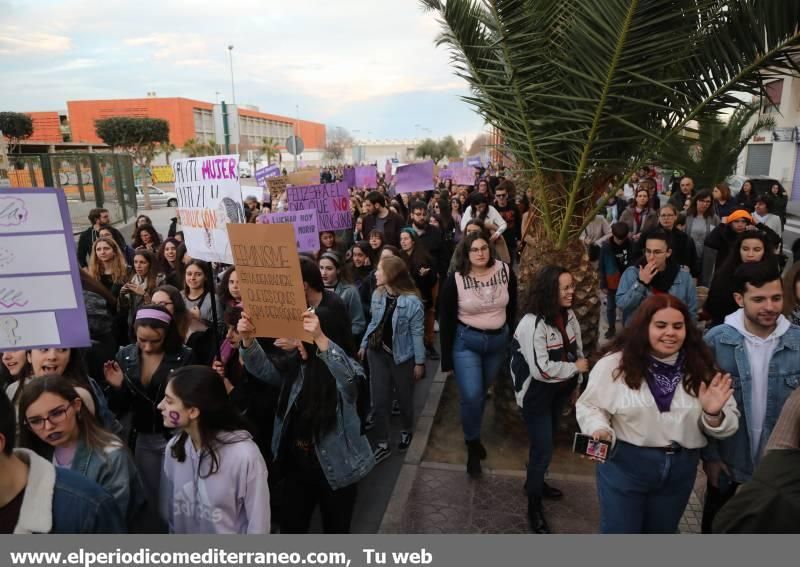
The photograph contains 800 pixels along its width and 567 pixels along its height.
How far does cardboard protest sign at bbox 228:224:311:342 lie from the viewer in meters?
2.81

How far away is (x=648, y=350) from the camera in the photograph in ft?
8.47

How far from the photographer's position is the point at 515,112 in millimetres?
4258

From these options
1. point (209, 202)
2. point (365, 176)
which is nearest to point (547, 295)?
point (209, 202)

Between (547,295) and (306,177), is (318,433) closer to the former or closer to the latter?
(547,295)

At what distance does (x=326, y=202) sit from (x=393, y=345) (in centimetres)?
321

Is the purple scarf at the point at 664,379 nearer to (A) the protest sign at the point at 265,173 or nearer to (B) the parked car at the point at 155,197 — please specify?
(A) the protest sign at the point at 265,173

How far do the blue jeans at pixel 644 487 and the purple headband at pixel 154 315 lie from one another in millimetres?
2570

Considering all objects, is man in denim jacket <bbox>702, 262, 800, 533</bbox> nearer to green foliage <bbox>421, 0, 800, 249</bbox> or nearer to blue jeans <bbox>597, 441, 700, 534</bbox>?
blue jeans <bbox>597, 441, 700, 534</bbox>

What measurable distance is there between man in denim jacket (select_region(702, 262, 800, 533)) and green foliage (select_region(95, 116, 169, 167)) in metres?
49.1

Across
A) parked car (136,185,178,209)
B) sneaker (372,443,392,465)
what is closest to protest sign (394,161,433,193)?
sneaker (372,443,392,465)

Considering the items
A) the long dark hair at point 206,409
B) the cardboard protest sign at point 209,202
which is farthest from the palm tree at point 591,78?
the long dark hair at point 206,409

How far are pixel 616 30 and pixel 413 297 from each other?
2.41 m

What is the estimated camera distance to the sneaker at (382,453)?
4.64 m
